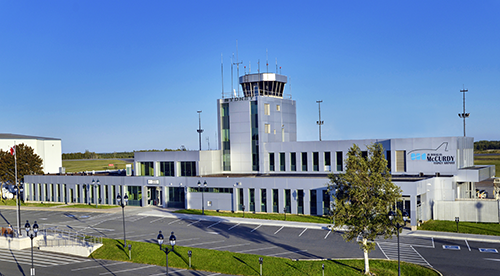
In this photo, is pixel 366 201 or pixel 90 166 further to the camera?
pixel 90 166

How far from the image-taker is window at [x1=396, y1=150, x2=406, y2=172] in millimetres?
52500

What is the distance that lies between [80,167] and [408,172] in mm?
114500

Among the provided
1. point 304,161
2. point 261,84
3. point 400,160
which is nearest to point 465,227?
point 400,160

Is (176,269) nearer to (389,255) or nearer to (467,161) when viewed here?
(389,255)

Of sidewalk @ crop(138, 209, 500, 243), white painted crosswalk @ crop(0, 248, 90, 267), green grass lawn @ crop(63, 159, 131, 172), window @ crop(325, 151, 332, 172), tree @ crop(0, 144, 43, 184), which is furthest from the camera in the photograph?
green grass lawn @ crop(63, 159, 131, 172)

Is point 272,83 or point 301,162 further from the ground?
point 272,83

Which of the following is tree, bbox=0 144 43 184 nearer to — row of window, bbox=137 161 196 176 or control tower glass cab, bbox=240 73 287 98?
row of window, bbox=137 161 196 176

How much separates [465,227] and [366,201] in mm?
17425

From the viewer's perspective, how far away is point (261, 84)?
63.3 m

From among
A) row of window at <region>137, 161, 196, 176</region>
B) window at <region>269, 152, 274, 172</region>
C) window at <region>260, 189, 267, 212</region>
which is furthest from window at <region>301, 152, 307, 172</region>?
row of window at <region>137, 161, 196, 176</region>

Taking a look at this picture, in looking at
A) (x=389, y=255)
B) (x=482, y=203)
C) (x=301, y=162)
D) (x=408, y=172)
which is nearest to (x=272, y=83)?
(x=301, y=162)

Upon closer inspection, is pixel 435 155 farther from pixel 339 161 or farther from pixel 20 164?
pixel 20 164

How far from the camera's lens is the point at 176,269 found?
31.7m

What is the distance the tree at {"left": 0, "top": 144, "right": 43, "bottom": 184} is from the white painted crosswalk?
39441 mm
